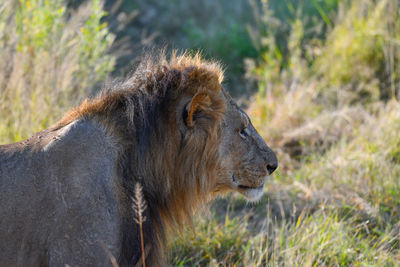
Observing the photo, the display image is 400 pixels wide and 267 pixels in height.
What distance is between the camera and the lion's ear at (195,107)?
2.66 metres

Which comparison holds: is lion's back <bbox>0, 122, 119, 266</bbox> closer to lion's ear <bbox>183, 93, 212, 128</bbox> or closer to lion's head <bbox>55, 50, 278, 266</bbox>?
lion's head <bbox>55, 50, 278, 266</bbox>

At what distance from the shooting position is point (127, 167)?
2596mm

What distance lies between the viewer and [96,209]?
2383 mm

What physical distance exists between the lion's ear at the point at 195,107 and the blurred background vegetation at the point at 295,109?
77 centimetres

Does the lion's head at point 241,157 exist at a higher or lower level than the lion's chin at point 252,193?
higher

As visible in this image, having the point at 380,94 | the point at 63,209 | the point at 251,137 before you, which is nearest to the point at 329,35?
the point at 380,94

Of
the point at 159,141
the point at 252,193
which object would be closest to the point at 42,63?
the point at 159,141

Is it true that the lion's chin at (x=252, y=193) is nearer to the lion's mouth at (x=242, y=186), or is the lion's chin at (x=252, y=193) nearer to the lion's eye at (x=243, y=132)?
the lion's mouth at (x=242, y=186)

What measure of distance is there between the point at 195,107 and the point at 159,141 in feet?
0.80

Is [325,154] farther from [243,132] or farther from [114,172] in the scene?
[114,172]

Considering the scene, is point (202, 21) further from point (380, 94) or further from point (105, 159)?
Result: point (105, 159)

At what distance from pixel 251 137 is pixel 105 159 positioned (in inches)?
33.9

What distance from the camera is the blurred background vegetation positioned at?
147 inches

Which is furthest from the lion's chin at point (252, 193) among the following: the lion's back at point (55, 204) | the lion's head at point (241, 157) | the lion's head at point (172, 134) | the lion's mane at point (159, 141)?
the lion's back at point (55, 204)
